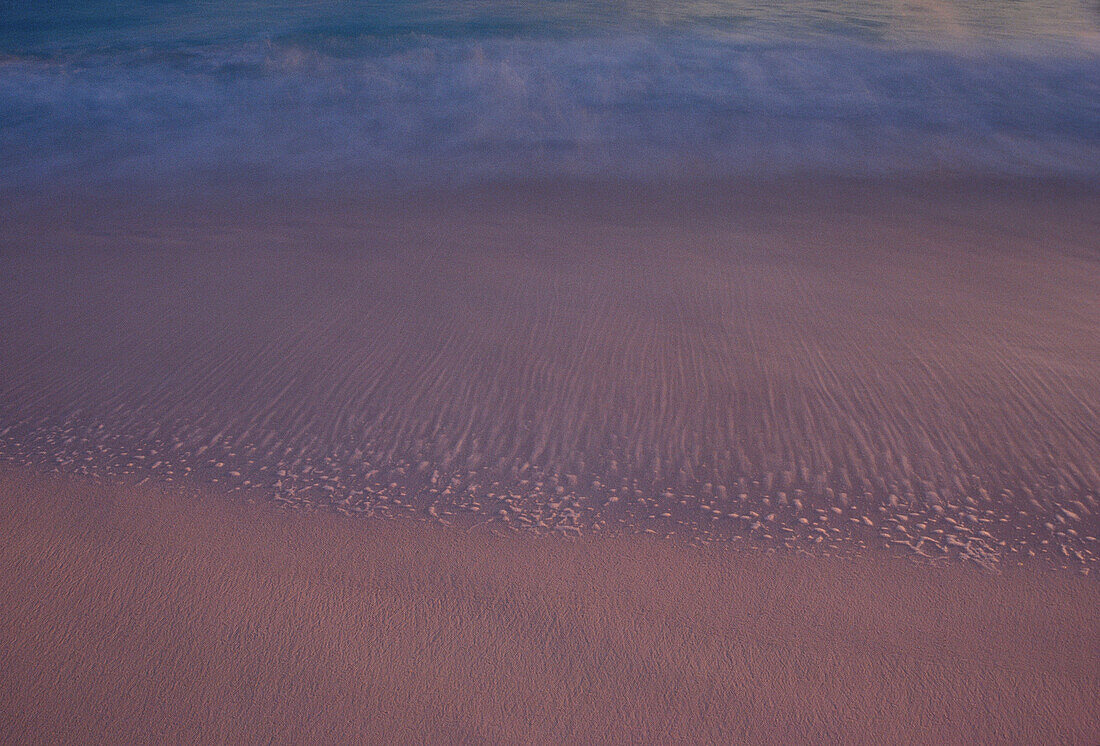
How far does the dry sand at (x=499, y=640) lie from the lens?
7.03ft

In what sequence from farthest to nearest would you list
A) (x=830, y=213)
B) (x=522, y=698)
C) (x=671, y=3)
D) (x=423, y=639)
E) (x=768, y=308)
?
(x=671, y=3), (x=830, y=213), (x=768, y=308), (x=423, y=639), (x=522, y=698)

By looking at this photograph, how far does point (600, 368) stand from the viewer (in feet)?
13.0

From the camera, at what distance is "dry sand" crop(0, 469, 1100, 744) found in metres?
2.14

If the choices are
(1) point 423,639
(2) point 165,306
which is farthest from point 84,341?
(1) point 423,639

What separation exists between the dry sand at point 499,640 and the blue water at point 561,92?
5532 mm

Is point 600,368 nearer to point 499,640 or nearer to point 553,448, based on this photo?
point 553,448

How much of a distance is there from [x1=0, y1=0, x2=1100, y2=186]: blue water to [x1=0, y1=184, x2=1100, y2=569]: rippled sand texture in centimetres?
213

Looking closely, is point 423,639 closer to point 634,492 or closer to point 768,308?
point 634,492

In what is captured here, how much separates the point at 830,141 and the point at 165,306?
7.41m

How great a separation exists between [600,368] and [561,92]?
7.88 metres

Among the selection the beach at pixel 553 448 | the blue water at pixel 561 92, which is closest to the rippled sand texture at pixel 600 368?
the beach at pixel 553 448

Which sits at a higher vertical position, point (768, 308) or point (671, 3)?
point (671, 3)

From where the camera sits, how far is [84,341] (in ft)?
14.1

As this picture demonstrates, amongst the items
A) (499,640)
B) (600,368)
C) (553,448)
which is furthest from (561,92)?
(499,640)
